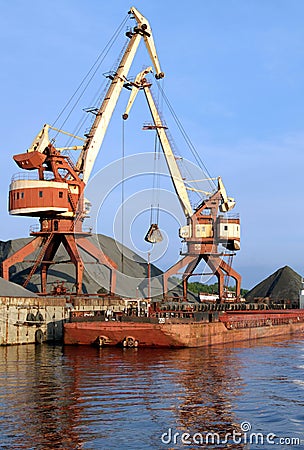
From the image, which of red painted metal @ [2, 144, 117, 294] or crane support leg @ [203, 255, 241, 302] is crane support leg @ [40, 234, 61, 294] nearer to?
red painted metal @ [2, 144, 117, 294]

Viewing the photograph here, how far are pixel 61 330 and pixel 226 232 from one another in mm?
32236

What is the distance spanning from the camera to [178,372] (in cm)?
3012

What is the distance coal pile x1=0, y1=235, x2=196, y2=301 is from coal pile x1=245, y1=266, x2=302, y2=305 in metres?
14.7

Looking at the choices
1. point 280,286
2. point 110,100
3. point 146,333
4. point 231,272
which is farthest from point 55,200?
point 280,286

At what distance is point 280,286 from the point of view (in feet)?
345

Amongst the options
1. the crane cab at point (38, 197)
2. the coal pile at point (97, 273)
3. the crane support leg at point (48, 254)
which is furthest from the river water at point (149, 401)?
the coal pile at point (97, 273)

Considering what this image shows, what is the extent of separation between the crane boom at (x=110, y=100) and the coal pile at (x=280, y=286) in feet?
154

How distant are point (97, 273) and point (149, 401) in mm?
56347

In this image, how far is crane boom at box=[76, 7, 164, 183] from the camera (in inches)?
2525

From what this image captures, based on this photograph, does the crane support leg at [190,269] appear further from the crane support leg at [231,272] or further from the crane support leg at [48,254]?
the crane support leg at [48,254]

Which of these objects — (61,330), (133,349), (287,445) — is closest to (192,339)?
(133,349)

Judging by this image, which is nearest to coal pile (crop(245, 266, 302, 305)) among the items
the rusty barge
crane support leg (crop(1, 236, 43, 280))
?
crane support leg (crop(1, 236, 43, 280))

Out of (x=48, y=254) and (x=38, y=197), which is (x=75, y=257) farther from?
(x=38, y=197)

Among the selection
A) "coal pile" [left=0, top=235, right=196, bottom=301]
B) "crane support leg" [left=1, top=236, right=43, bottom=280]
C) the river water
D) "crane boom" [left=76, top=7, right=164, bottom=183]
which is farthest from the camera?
"coal pile" [left=0, top=235, right=196, bottom=301]
